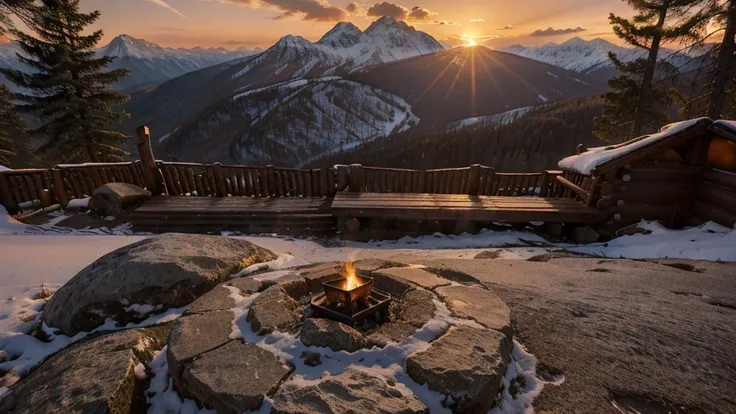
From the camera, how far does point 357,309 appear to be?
293 centimetres

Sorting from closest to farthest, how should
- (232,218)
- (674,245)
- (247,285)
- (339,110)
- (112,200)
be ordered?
1. (247,285)
2. (674,245)
3. (232,218)
4. (112,200)
5. (339,110)

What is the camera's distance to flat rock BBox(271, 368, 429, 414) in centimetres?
194

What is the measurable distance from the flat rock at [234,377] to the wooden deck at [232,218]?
6.33m

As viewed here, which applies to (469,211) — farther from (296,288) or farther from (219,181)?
(219,181)

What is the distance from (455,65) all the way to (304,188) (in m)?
196

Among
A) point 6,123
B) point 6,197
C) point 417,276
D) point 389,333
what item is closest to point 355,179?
point 417,276

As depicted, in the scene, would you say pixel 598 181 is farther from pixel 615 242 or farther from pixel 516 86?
pixel 516 86

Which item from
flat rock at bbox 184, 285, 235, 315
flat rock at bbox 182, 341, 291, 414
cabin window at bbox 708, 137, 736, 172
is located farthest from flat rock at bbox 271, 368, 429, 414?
cabin window at bbox 708, 137, 736, 172

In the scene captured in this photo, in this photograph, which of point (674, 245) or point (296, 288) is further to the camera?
point (674, 245)

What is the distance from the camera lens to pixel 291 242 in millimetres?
7746

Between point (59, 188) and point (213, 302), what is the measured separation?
9.66 m

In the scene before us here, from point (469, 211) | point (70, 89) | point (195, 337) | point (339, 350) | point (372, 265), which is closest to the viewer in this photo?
point (339, 350)

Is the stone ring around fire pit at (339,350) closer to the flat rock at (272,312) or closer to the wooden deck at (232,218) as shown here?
the flat rock at (272,312)

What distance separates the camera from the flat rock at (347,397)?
6.37ft
